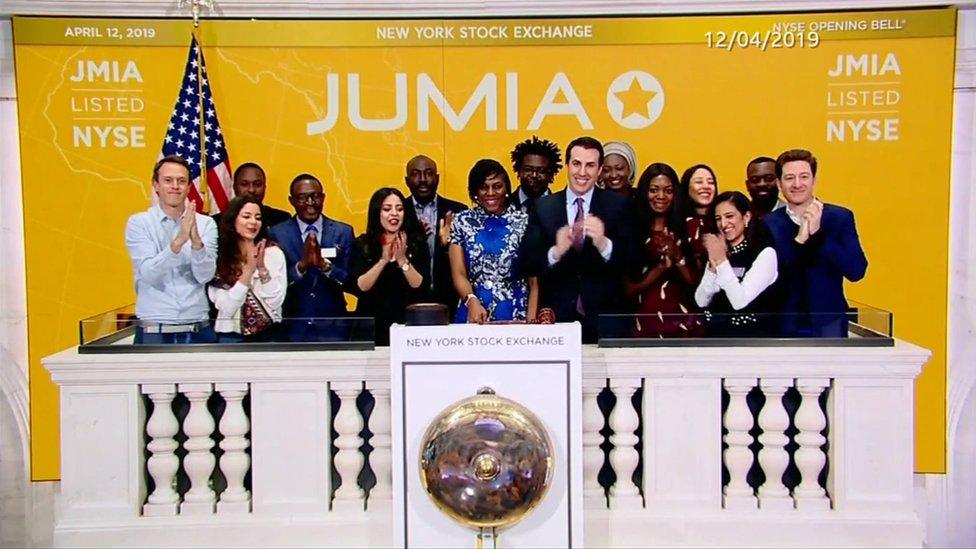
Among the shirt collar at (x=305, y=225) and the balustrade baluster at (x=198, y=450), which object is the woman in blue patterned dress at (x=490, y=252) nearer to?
the shirt collar at (x=305, y=225)

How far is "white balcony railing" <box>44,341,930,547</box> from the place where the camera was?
2490mm

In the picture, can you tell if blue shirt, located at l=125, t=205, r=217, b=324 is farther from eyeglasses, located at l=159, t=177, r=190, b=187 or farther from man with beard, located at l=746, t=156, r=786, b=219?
man with beard, located at l=746, t=156, r=786, b=219

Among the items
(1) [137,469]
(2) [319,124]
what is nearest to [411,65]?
(2) [319,124]

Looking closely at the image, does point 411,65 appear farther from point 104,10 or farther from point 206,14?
point 104,10

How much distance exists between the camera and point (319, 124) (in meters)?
3.11

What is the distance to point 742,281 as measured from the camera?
309 centimetres

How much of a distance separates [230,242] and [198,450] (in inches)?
36.4

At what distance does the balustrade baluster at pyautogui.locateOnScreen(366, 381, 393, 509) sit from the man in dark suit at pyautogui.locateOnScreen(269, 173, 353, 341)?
70 centimetres

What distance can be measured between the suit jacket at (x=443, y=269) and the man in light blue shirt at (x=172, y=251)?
0.87 metres

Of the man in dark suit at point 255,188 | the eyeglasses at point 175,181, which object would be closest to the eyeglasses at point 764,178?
the man in dark suit at point 255,188

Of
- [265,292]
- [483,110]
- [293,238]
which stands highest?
[483,110]

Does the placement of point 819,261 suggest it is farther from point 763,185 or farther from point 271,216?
point 271,216

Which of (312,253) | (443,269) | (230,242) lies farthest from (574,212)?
(230,242)

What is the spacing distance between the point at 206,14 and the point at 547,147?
148 cm
